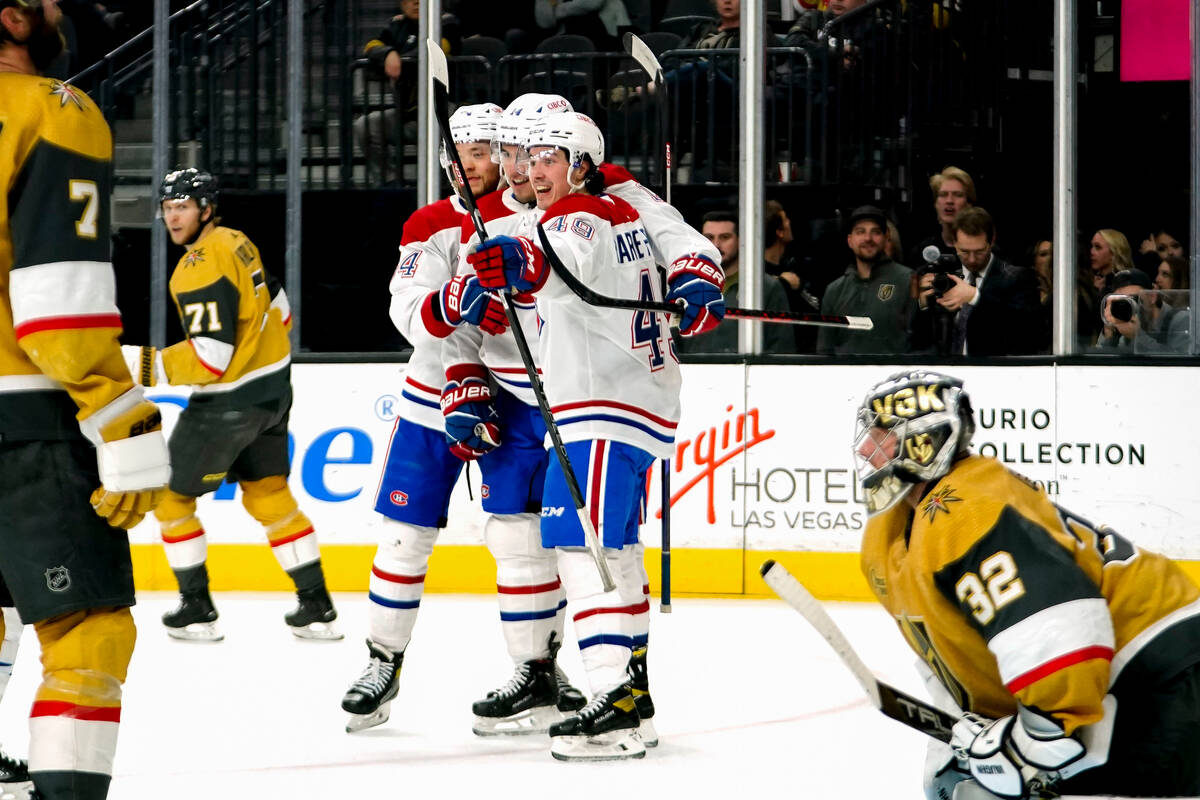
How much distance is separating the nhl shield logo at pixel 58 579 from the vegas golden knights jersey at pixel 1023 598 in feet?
3.66

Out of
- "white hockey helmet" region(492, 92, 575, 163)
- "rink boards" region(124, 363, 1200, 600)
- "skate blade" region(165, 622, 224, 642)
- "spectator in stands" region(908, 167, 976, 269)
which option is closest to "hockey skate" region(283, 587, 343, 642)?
"skate blade" region(165, 622, 224, 642)

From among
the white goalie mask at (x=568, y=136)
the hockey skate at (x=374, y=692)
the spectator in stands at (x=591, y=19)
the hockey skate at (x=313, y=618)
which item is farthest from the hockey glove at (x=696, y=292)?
the spectator in stands at (x=591, y=19)

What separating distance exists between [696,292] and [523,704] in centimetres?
102

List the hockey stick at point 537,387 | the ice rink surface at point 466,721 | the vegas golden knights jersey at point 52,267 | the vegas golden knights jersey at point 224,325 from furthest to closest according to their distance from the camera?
the vegas golden knights jersey at point 224,325, the hockey stick at point 537,387, the ice rink surface at point 466,721, the vegas golden knights jersey at point 52,267

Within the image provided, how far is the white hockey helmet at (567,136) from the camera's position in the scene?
331cm

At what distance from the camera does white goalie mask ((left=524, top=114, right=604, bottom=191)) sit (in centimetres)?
331

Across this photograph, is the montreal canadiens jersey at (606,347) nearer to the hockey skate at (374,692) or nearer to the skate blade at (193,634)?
the hockey skate at (374,692)

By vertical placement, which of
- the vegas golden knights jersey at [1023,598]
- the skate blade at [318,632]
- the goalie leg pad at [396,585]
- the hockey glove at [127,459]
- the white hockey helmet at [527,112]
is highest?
the white hockey helmet at [527,112]

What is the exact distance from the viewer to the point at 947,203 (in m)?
6.16

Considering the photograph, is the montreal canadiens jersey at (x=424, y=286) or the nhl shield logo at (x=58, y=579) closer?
the nhl shield logo at (x=58, y=579)

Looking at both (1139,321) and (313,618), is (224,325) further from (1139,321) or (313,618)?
(1139,321)

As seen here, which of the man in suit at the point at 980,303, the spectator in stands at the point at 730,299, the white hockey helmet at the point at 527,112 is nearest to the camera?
the white hockey helmet at the point at 527,112

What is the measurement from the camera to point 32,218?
214 centimetres

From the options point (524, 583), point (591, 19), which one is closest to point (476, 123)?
point (524, 583)
